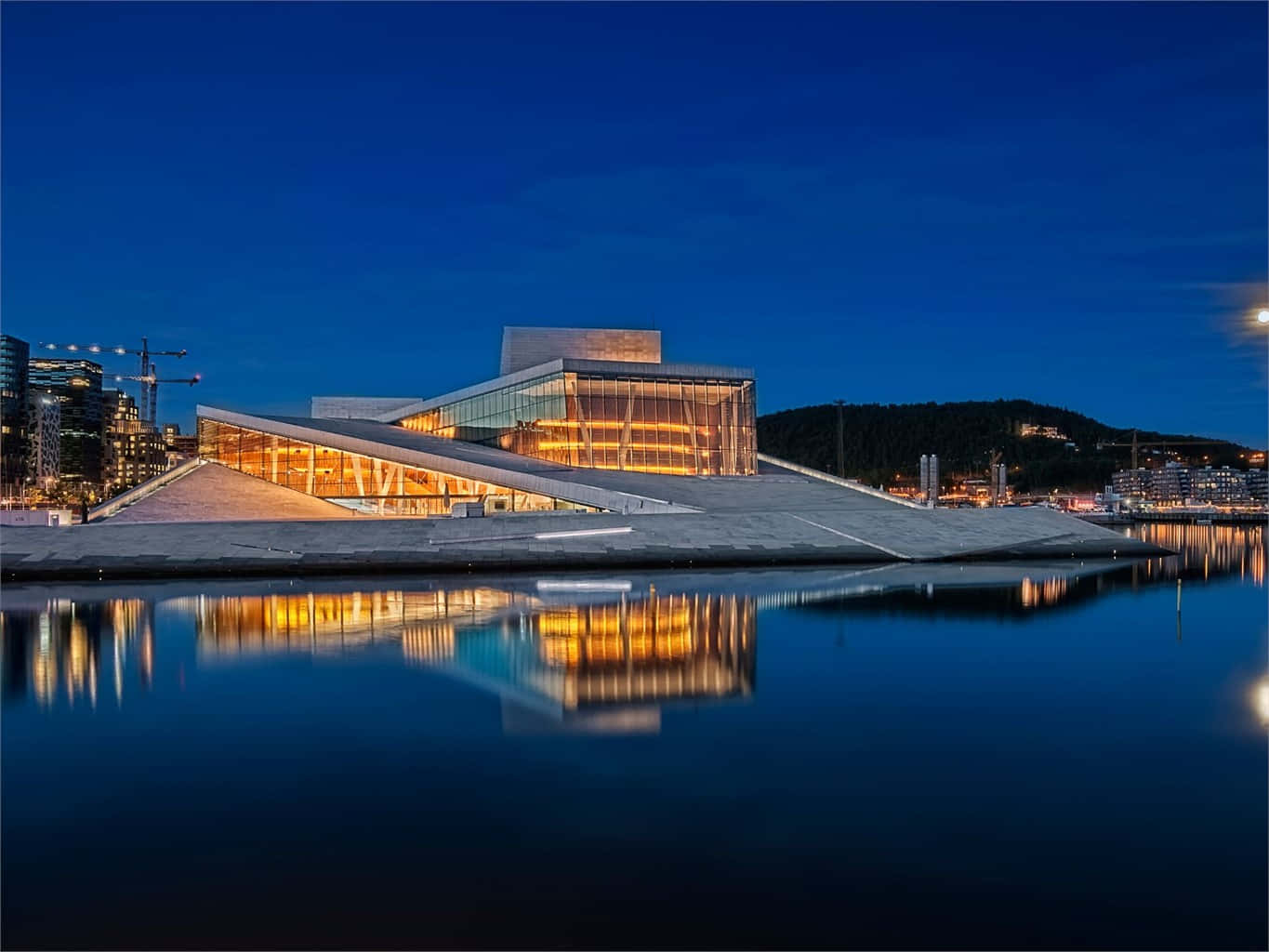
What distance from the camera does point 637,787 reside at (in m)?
6.47

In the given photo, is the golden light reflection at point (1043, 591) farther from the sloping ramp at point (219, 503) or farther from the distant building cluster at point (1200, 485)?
the distant building cluster at point (1200, 485)

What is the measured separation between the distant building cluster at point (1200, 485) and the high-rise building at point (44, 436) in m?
112

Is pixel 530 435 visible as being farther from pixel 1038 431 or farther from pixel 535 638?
pixel 1038 431

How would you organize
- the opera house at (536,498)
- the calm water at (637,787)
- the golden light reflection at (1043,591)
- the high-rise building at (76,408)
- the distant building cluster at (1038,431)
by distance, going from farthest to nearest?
1. the distant building cluster at (1038,431)
2. the high-rise building at (76,408)
3. the opera house at (536,498)
4. the golden light reflection at (1043,591)
5. the calm water at (637,787)

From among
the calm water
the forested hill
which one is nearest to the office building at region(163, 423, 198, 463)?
the forested hill

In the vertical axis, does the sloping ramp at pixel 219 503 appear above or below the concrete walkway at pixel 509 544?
above

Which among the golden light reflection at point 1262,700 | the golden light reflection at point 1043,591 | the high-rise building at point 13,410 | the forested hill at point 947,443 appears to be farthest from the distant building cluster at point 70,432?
the golden light reflection at point 1262,700

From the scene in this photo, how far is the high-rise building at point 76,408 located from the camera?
120431 mm

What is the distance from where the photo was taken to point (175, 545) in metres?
24.8

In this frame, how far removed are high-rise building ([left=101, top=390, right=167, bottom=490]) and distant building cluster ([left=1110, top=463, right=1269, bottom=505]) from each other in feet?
371

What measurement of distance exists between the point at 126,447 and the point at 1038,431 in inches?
4171

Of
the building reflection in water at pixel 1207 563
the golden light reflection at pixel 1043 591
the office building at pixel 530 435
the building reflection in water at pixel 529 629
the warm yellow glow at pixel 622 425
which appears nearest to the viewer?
the building reflection in water at pixel 529 629

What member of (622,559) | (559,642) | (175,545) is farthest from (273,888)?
(175,545)

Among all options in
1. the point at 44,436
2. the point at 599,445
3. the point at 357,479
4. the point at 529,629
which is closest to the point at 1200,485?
the point at 599,445
